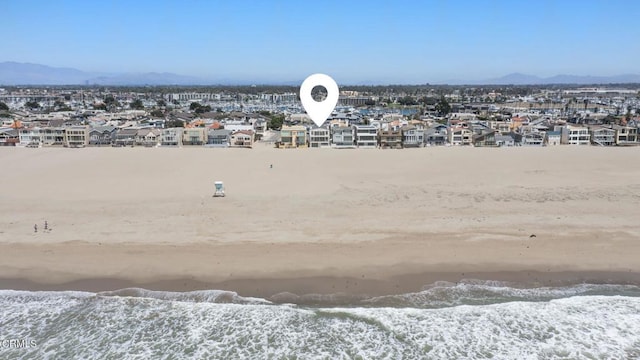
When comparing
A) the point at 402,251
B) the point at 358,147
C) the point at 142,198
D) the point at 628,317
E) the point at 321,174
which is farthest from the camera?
the point at 358,147

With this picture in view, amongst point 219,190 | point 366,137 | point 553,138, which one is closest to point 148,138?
point 366,137

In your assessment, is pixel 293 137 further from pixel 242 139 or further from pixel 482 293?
pixel 482 293

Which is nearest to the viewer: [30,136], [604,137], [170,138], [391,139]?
[391,139]

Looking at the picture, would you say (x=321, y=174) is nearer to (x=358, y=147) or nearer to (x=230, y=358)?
(x=358, y=147)

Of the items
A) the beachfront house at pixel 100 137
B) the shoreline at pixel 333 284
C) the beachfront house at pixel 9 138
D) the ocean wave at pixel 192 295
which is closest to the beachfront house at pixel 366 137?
the beachfront house at pixel 100 137

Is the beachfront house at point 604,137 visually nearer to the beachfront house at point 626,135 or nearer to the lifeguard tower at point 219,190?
the beachfront house at point 626,135

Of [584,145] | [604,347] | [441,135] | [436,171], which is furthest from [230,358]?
[584,145]
